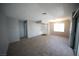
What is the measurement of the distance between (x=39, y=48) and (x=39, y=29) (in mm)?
375

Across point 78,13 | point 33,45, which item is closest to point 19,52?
point 33,45

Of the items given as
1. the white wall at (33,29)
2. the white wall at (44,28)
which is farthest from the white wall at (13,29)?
the white wall at (44,28)

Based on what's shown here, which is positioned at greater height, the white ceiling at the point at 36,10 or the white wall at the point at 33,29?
the white ceiling at the point at 36,10

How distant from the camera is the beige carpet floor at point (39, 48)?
4.53 ft

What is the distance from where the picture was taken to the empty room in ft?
4.33

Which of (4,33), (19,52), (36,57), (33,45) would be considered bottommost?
(36,57)

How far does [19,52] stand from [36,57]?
34cm

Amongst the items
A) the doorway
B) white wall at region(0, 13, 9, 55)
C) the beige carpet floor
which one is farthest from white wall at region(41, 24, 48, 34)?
white wall at region(0, 13, 9, 55)

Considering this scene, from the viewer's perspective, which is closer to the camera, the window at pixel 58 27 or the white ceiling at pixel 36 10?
the white ceiling at pixel 36 10

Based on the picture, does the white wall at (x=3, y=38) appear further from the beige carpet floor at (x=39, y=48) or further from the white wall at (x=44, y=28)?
the white wall at (x=44, y=28)

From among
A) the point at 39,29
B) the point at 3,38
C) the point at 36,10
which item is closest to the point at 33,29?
the point at 39,29

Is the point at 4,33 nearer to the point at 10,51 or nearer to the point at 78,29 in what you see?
the point at 10,51

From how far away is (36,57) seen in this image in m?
1.41

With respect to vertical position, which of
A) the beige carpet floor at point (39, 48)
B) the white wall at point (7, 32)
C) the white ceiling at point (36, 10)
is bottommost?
the beige carpet floor at point (39, 48)
